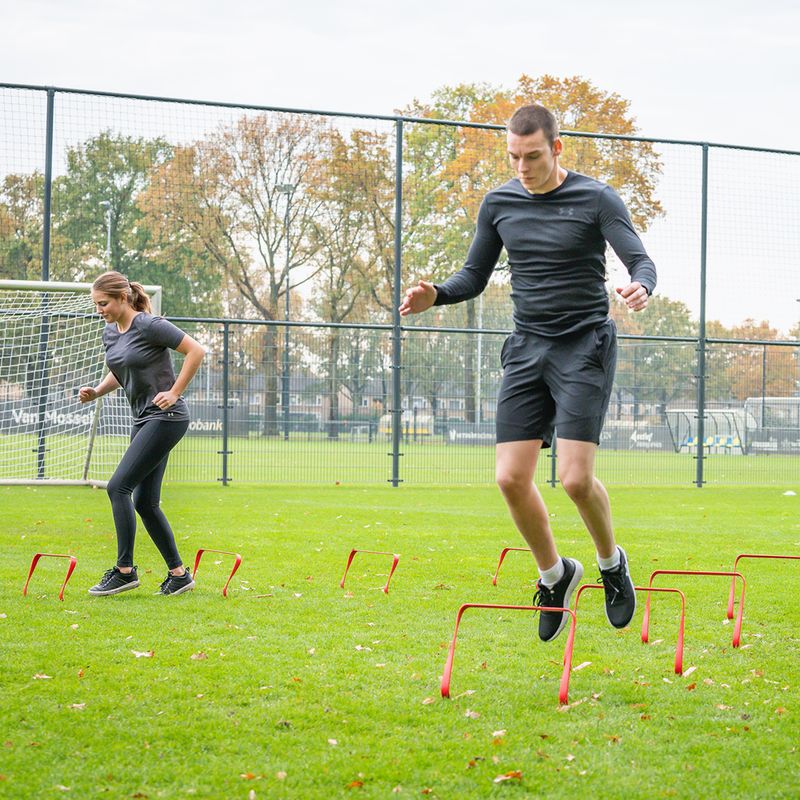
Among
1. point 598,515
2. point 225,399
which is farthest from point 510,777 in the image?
point 225,399

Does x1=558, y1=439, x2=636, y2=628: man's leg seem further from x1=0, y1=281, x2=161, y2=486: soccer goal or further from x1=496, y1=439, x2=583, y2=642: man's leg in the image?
x1=0, y1=281, x2=161, y2=486: soccer goal

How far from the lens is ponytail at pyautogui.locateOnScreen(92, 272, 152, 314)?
22.7ft

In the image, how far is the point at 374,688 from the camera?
473 cm

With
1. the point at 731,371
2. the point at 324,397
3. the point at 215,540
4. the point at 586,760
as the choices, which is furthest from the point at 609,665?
the point at 731,371

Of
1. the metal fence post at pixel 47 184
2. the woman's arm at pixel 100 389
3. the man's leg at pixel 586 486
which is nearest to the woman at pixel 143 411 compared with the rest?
the woman's arm at pixel 100 389

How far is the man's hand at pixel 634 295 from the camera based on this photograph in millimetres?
4605

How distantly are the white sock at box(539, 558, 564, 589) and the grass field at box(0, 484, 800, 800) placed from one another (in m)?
0.36

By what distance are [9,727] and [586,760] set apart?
2074 mm

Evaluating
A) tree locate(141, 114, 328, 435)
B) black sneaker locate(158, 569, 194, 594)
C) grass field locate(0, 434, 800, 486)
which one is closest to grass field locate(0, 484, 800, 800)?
black sneaker locate(158, 569, 194, 594)

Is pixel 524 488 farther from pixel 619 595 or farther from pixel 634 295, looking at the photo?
pixel 634 295

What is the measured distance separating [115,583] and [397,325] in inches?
410

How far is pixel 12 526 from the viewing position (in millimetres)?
10578

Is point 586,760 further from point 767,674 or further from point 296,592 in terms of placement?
point 296,592

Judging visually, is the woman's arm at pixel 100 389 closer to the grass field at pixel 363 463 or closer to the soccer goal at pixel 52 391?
the soccer goal at pixel 52 391
